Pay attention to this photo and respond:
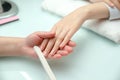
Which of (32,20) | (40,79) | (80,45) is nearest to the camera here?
(40,79)

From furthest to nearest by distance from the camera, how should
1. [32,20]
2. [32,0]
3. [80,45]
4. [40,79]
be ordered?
[32,0] → [32,20] → [80,45] → [40,79]

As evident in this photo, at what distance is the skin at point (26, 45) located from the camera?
55 centimetres

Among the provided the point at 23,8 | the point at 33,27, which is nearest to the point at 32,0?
the point at 23,8

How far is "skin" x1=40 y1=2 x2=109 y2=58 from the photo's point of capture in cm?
56

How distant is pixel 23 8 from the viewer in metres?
0.81

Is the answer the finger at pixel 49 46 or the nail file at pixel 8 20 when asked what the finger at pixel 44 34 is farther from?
the nail file at pixel 8 20

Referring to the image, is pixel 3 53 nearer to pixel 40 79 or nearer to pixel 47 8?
pixel 40 79

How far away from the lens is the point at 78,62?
570 millimetres

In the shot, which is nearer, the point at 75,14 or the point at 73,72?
the point at 73,72

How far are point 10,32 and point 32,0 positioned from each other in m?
0.24

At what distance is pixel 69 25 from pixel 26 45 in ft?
0.41

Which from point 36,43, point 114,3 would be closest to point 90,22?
point 114,3

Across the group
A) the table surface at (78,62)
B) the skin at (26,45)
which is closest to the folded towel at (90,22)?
the table surface at (78,62)

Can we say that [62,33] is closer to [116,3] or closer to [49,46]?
[49,46]
